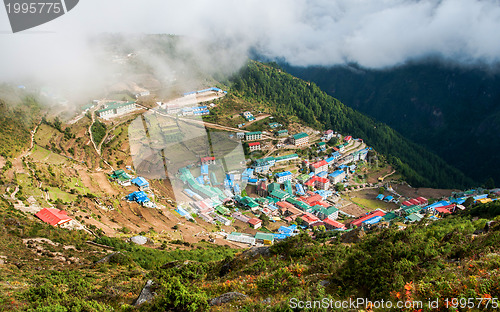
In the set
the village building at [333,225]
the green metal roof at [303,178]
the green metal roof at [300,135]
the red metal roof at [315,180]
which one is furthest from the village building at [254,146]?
the village building at [333,225]

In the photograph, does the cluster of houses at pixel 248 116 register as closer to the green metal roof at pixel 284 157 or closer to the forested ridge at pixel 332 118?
the forested ridge at pixel 332 118

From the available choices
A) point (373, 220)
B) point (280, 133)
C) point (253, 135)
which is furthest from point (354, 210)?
point (253, 135)

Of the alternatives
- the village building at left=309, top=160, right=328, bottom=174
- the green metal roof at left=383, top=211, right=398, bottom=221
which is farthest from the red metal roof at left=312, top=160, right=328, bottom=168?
the green metal roof at left=383, top=211, right=398, bottom=221

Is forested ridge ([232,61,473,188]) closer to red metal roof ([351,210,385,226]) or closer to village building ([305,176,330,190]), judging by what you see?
village building ([305,176,330,190])

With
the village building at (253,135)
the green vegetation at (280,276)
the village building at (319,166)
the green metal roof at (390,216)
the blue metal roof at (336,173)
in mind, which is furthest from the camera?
the village building at (253,135)

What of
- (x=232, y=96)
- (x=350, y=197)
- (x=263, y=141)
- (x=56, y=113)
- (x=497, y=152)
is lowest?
(x=497, y=152)

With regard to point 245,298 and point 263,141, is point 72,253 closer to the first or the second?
point 245,298

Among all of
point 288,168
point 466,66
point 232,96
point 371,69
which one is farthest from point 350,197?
point 371,69
